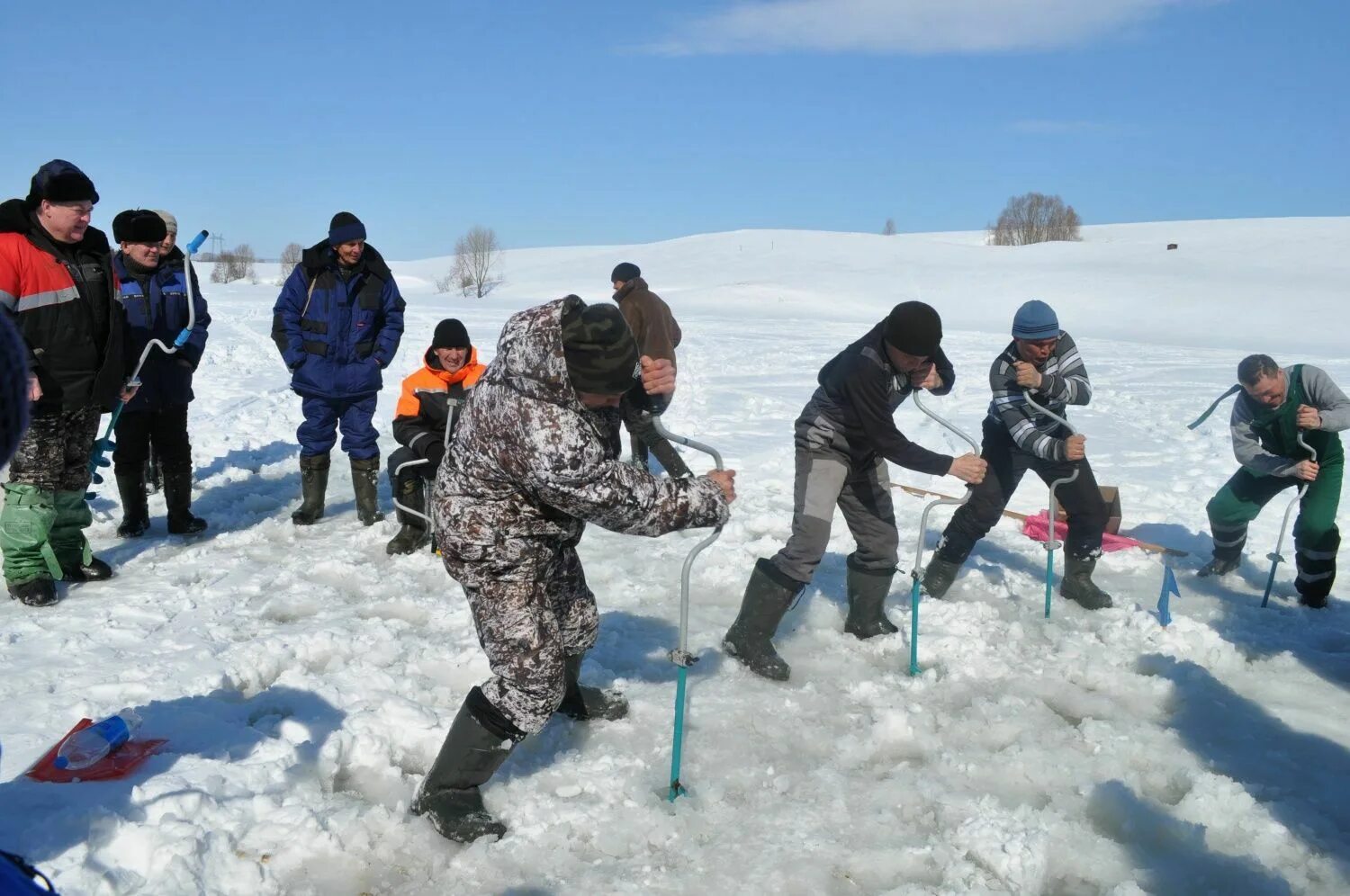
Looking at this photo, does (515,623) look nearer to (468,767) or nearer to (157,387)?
(468,767)

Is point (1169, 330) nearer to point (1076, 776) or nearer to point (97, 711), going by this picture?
point (1076, 776)

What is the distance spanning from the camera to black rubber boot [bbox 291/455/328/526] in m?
7.17

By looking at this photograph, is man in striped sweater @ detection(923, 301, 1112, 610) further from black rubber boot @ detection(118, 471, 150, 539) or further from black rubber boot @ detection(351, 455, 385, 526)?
black rubber boot @ detection(118, 471, 150, 539)

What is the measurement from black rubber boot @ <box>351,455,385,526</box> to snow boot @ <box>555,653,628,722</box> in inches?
133

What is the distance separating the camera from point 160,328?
678 centimetres

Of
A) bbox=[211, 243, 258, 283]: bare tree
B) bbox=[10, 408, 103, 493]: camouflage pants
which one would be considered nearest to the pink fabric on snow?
bbox=[10, 408, 103, 493]: camouflage pants

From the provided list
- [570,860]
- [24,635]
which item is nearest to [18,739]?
[24,635]

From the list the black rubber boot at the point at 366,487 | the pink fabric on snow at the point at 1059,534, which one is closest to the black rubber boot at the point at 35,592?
the black rubber boot at the point at 366,487

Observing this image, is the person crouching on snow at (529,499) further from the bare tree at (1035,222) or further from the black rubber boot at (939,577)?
the bare tree at (1035,222)

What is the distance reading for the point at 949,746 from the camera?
14.0 ft

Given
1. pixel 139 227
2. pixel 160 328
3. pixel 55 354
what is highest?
pixel 139 227

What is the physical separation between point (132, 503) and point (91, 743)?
3.70 metres

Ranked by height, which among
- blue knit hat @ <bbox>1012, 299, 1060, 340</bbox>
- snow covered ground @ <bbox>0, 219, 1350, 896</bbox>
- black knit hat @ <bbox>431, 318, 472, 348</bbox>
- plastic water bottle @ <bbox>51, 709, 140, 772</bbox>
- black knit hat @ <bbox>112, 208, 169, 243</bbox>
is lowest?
snow covered ground @ <bbox>0, 219, 1350, 896</bbox>

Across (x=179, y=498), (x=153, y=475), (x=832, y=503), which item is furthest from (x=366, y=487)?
(x=832, y=503)
